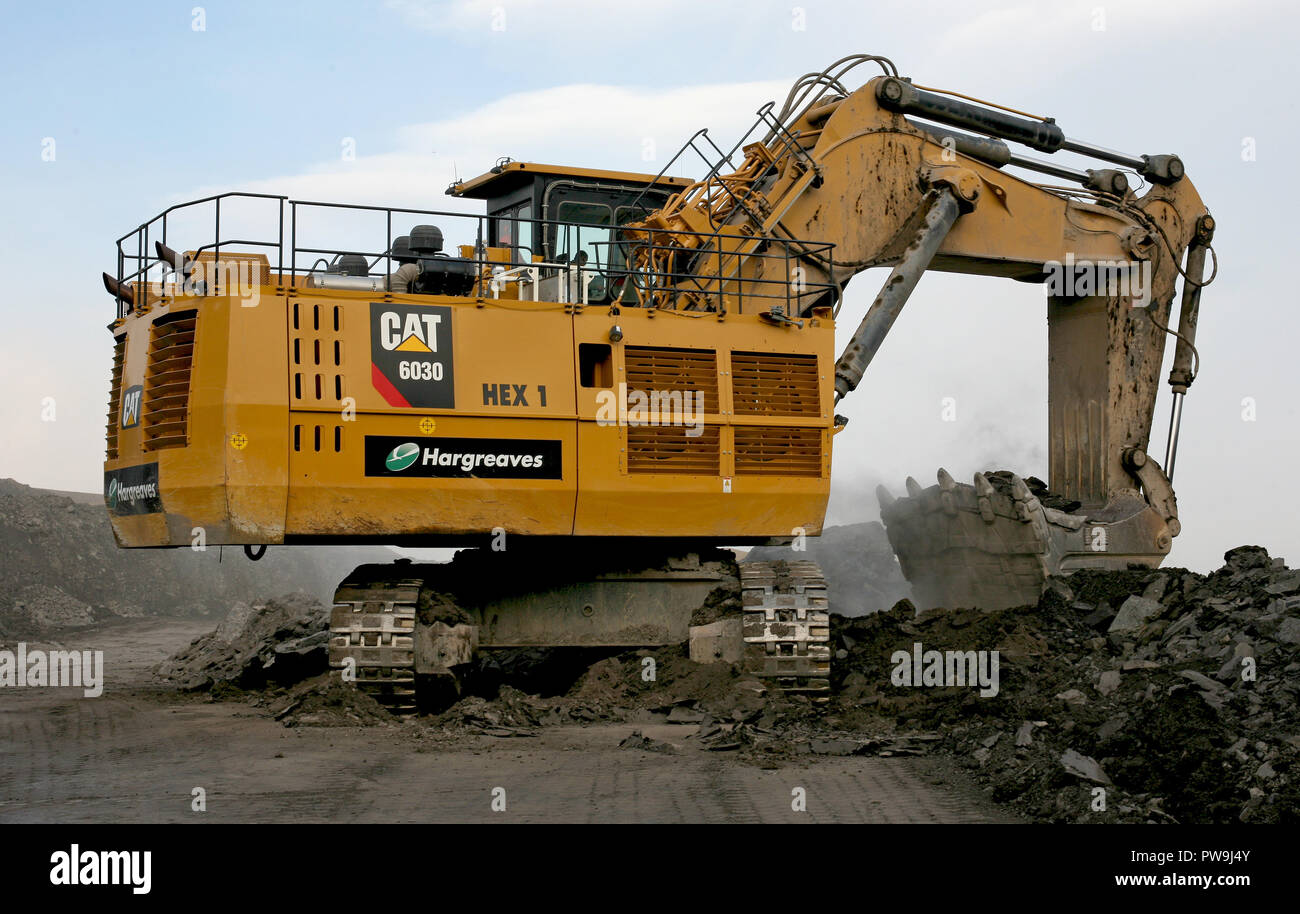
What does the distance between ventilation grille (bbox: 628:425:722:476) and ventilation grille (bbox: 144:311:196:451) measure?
3404 mm

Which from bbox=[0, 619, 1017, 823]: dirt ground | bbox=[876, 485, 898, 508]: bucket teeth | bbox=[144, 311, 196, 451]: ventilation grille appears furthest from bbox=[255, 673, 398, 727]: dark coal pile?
bbox=[876, 485, 898, 508]: bucket teeth

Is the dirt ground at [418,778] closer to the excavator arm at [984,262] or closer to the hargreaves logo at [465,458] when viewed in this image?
the hargreaves logo at [465,458]

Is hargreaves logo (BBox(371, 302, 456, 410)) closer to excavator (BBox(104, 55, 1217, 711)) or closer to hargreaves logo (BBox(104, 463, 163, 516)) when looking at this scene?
excavator (BBox(104, 55, 1217, 711))

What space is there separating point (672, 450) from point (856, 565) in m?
12.9

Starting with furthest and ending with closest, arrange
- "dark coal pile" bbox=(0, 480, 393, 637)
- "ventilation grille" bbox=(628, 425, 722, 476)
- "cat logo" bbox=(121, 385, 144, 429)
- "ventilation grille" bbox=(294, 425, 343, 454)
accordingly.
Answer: "dark coal pile" bbox=(0, 480, 393, 637) < "ventilation grille" bbox=(628, 425, 722, 476) < "cat logo" bbox=(121, 385, 144, 429) < "ventilation grille" bbox=(294, 425, 343, 454)

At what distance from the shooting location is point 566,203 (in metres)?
13.8

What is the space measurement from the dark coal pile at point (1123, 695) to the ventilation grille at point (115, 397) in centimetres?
629

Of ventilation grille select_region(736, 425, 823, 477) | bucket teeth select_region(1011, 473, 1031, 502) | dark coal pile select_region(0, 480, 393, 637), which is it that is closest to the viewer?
ventilation grille select_region(736, 425, 823, 477)

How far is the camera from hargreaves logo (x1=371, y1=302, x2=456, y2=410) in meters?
11.3

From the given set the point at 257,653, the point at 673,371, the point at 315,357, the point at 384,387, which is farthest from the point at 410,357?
the point at 257,653

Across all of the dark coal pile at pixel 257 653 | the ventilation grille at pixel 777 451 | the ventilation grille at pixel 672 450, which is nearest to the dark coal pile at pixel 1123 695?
the ventilation grille at pixel 777 451

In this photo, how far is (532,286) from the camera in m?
12.7
